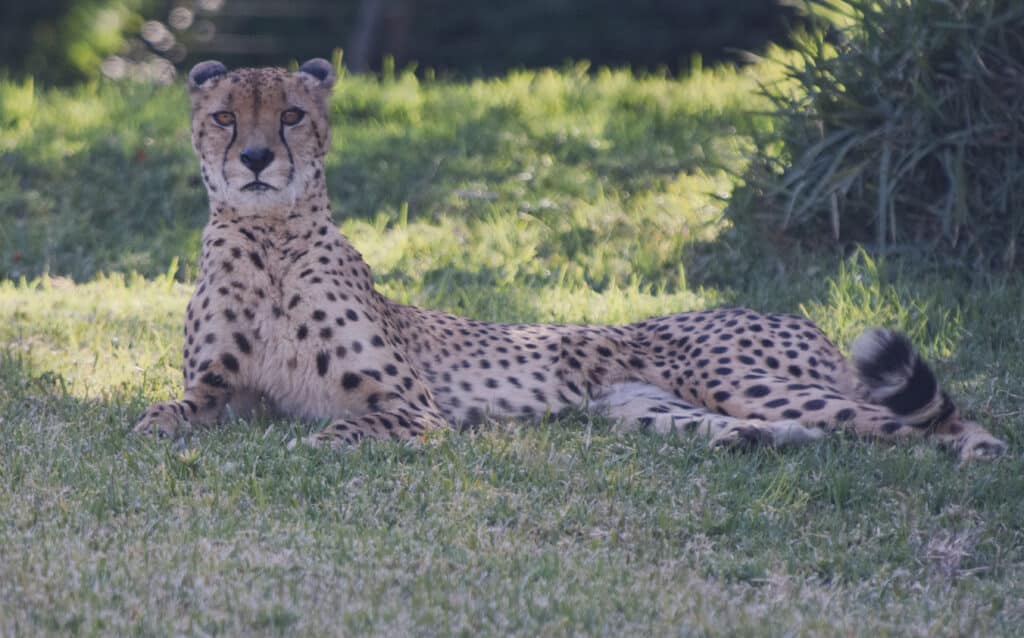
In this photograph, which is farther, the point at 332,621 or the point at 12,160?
the point at 12,160

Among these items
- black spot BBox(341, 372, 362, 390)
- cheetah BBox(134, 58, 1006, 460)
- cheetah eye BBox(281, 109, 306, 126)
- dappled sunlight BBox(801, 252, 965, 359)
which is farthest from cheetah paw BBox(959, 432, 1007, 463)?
cheetah eye BBox(281, 109, 306, 126)

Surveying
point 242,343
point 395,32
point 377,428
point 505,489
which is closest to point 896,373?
point 505,489

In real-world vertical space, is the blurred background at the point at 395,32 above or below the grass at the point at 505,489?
above

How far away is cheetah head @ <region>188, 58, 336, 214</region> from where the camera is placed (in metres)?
4.34

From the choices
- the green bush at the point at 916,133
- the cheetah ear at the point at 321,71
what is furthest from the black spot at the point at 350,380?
the green bush at the point at 916,133

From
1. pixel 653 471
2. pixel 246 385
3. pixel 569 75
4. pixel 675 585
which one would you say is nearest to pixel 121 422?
pixel 246 385

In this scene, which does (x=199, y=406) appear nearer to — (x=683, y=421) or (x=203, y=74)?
(x=203, y=74)

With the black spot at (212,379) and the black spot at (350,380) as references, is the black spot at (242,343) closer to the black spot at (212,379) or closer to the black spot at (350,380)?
the black spot at (212,379)

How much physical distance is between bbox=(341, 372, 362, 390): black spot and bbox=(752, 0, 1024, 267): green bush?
8.11 ft

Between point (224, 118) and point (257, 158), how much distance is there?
0.54ft

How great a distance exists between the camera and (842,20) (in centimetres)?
681

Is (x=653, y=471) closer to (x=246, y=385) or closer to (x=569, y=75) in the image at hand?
(x=246, y=385)

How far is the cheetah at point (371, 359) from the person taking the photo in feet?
13.7

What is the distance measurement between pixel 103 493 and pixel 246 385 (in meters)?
0.79
